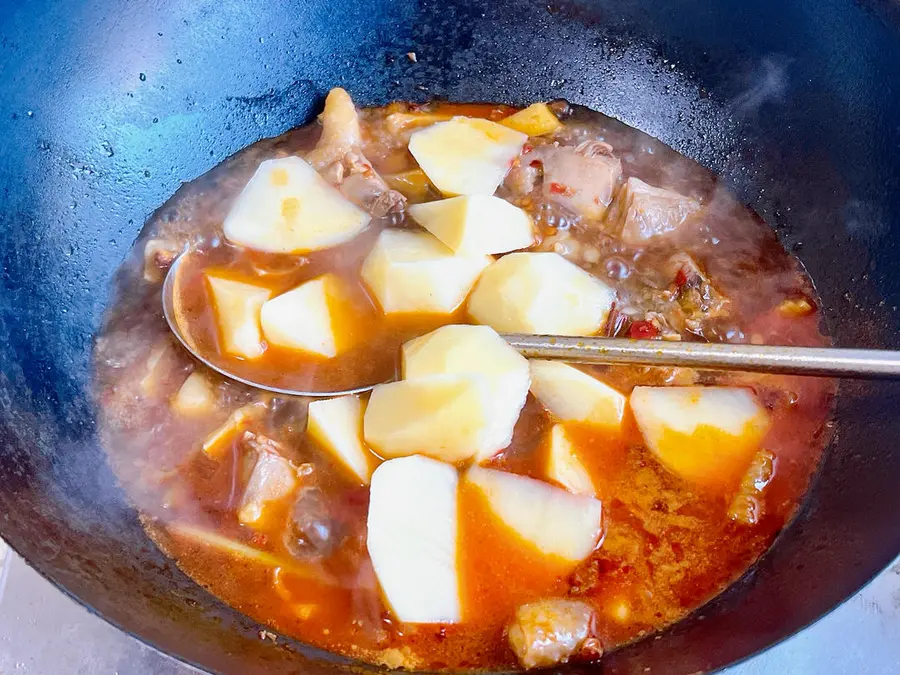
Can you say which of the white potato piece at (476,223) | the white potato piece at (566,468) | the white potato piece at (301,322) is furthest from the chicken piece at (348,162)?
the white potato piece at (566,468)

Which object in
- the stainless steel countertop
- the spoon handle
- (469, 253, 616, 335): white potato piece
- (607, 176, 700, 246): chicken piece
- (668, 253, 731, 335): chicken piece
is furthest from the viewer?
(607, 176, 700, 246): chicken piece

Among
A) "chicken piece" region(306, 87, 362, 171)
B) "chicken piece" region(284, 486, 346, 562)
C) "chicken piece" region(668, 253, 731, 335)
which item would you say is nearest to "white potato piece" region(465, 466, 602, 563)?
"chicken piece" region(284, 486, 346, 562)

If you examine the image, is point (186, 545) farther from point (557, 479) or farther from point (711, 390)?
point (711, 390)

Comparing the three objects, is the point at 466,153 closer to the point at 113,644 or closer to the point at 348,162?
the point at 348,162

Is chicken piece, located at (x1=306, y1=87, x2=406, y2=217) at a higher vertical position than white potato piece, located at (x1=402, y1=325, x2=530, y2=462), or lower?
higher

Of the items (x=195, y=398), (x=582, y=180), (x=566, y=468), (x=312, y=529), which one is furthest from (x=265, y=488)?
(x=582, y=180)

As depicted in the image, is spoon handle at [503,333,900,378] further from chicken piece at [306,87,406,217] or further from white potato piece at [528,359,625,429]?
chicken piece at [306,87,406,217]
